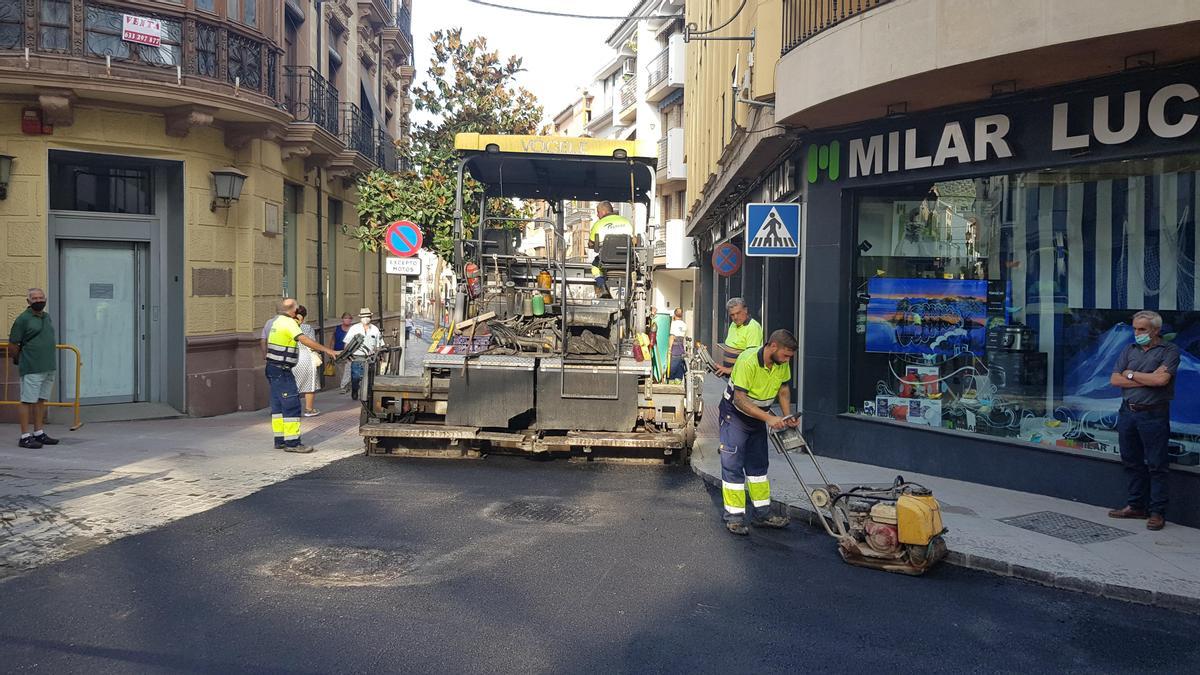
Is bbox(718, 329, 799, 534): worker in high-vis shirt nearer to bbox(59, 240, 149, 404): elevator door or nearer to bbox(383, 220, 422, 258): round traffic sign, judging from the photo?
bbox(383, 220, 422, 258): round traffic sign

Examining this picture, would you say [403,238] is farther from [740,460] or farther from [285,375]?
[740,460]

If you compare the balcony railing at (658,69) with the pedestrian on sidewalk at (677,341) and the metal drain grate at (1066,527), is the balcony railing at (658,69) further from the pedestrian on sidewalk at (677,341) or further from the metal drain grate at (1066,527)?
the metal drain grate at (1066,527)

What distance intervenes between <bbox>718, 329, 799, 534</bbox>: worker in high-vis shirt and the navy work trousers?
268cm

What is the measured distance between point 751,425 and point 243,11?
416 inches

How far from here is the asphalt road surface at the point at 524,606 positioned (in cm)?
457

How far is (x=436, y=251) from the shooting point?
16.3m

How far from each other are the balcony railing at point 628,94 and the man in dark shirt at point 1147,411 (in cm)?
3326

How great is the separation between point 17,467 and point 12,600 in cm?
462

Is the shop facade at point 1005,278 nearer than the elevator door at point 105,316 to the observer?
Yes

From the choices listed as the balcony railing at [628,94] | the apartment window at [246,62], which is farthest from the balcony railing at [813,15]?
the balcony railing at [628,94]

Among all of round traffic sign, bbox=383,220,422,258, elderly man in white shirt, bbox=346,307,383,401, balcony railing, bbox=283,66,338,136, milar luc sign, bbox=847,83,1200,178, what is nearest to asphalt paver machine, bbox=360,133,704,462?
round traffic sign, bbox=383,220,422,258

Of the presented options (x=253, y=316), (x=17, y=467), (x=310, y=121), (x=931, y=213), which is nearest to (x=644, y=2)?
(x=310, y=121)

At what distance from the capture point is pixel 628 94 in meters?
40.9

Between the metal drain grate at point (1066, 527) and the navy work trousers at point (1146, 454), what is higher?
the navy work trousers at point (1146, 454)
